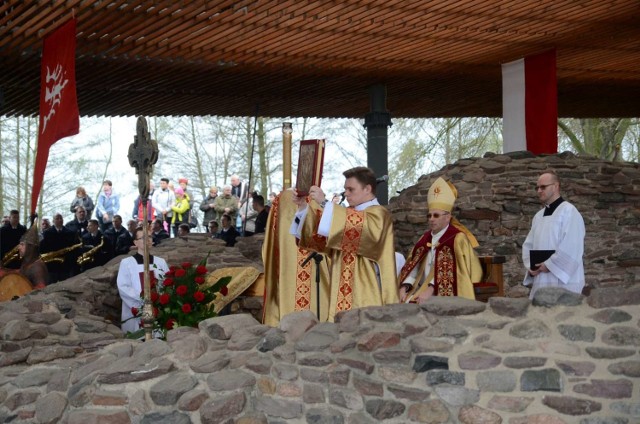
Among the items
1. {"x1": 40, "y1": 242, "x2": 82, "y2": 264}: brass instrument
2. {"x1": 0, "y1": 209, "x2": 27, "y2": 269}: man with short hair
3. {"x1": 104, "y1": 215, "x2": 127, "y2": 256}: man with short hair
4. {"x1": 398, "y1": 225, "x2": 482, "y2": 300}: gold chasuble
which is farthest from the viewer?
{"x1": 104, "y1": 215, "x2": 127, "y2": 256}: man with short hair

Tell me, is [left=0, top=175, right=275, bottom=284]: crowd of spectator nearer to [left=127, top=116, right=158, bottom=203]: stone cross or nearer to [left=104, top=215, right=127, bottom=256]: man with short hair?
[left=104, top=215, right=127, bottom=256]: man with short hair

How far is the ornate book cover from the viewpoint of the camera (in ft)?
21.9

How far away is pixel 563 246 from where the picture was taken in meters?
7.88

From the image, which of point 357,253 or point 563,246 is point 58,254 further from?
point 563,246

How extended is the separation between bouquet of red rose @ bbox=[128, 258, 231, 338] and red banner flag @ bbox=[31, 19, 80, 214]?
265 cm

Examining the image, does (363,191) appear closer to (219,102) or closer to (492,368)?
(492,368)

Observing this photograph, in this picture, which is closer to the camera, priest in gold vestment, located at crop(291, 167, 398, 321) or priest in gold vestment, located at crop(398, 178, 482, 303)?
priest in gold vestment, located at crop(291, 167, 398, 321)

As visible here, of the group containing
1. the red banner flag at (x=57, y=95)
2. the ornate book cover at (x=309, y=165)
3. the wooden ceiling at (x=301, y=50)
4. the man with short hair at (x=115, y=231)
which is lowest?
the man with short hair at (x=115, y=231)

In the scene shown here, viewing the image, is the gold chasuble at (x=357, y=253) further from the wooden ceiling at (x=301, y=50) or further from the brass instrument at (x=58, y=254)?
the brass instrument at (x=58, y=254)

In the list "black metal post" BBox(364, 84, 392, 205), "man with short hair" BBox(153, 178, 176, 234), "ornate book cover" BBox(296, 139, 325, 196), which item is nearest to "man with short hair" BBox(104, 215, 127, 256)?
"man with short hair" BBox(153, 178, 176, 234)

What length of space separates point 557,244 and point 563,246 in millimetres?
84

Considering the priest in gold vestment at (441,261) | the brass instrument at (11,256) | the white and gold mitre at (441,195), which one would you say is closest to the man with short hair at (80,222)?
the brass instrument at (11,256)

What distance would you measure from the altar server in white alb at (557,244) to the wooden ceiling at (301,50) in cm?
491

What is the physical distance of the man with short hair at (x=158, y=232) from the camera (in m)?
15.9
